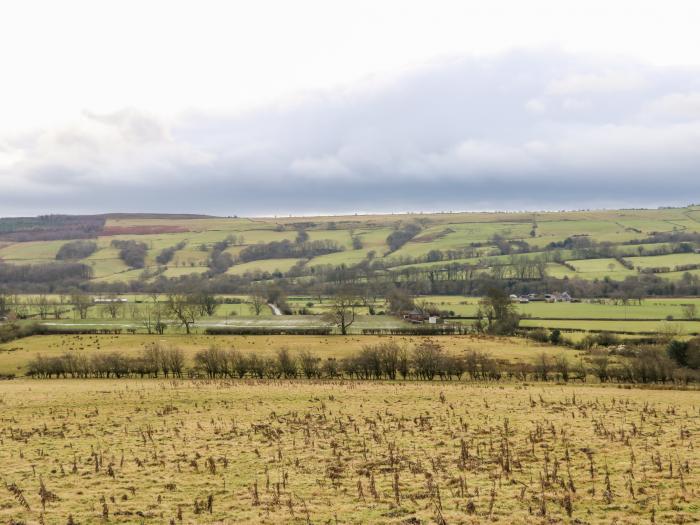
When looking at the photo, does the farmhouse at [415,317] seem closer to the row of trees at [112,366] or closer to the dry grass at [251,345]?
the dry grass at [251,345]

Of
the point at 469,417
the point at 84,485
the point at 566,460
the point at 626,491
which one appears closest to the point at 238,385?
the point at 469,417

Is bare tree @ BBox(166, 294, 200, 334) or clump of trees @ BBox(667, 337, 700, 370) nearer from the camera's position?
clump of trees @ BBox(667, 337, 700, 370)

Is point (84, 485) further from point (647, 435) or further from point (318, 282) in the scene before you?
point (318, 282)

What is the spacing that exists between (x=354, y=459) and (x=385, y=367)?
1353 inches

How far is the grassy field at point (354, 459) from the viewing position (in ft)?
61.1

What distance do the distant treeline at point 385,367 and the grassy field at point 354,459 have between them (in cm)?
1313

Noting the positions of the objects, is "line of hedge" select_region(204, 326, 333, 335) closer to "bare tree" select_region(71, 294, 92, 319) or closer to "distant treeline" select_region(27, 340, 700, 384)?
"distant treeline" select_region(27, 340, 700, 384)

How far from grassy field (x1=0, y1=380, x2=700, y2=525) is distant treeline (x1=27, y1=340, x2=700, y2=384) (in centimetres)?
1313

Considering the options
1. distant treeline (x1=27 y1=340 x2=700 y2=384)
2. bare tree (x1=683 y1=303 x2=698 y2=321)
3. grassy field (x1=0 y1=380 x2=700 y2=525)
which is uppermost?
grassy field (x1=0 y1=380 x2=700 y2=525)

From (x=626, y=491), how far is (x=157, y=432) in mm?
22567

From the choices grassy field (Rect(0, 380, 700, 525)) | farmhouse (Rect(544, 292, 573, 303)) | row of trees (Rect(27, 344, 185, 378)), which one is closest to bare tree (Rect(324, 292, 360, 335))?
row of trees (Rect(27, 344, 185, 378))

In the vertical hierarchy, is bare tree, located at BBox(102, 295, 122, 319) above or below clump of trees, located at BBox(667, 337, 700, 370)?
below

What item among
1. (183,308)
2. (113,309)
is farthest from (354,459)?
(113,309)

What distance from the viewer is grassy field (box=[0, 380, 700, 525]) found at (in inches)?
733
